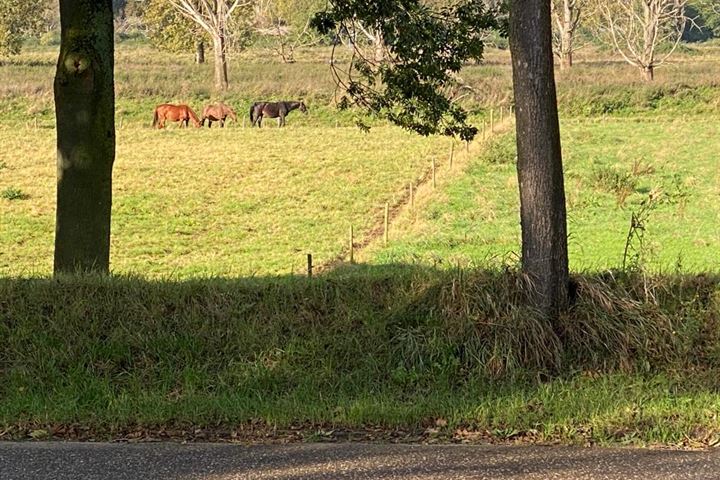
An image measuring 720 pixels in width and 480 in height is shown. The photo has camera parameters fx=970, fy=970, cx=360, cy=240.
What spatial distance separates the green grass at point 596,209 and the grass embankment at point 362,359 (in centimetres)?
140

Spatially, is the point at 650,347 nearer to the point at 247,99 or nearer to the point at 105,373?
the point at 105,373

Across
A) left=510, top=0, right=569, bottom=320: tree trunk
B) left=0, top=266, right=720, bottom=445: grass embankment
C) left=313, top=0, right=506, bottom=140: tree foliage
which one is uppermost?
left=313, top=0, right=506, bottom=140: tree foliage

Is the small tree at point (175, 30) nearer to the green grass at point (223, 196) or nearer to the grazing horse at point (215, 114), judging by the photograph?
the grazing horse at point (215, 114)

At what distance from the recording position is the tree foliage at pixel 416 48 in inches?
→ 432

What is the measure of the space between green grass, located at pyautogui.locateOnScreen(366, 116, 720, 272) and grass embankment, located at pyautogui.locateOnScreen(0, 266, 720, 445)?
54.9 inches

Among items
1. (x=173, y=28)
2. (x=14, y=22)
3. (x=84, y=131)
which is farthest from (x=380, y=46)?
(x=14, y=22)

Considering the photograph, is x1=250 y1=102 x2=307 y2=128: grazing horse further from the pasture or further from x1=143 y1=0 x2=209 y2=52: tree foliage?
x1=143 y1=0 x2=209 y2=52: tree foliage

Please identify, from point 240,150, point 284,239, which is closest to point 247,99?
point 240,150

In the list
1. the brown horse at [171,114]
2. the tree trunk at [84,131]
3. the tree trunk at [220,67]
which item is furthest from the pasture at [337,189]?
the tree trunk at [220,67]

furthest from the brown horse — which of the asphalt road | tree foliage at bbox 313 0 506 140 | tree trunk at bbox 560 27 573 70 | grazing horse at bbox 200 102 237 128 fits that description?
the asphalt road

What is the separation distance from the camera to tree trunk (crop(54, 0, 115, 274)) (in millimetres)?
10625

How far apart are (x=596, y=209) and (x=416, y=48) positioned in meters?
12.9

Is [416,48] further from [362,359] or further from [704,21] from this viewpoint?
[704,21]

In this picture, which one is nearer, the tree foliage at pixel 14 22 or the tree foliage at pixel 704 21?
the tree foliage at pixel 14 22
